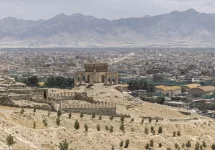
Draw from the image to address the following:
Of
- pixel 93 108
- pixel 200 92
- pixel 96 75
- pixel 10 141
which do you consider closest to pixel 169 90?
pixel 200 92

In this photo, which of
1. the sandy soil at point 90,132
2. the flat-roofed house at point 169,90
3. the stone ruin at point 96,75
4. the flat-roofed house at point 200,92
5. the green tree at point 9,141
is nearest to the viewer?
the green tree at point 9,141

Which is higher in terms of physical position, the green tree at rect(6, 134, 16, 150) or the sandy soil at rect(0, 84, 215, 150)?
the green tree at rect(6, 134, 16, 150)

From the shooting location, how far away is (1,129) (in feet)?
92.9

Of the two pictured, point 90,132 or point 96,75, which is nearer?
point 90,132

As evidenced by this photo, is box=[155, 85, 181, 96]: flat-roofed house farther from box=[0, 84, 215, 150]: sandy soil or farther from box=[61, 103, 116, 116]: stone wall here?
box=[61, 103, 116, 116]: stone wall

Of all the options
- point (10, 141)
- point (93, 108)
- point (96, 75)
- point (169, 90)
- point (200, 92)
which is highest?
point (10, 141)

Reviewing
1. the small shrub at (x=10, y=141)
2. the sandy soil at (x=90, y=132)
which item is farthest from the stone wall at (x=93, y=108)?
the small shrub at (x=10, y=141)

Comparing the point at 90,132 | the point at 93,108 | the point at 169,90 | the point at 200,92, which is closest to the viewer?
the point at 90,132

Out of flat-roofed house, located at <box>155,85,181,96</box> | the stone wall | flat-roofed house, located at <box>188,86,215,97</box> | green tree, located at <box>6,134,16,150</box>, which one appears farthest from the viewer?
flat-roofed house, located at <box>188,86,215,97</box>

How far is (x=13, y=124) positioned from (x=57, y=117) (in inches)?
193

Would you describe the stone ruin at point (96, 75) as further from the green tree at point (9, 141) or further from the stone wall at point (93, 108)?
the green tree at point (9, 141)

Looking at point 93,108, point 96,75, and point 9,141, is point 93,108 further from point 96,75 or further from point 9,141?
point 96,75

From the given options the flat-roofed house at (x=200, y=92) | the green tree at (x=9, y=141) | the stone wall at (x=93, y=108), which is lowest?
the flat-roofed house at (x=200, y=92)

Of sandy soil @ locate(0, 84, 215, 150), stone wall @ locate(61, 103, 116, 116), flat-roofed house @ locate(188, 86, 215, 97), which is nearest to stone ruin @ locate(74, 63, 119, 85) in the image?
sandy soil @ locate(0, 84, 215, 150)
